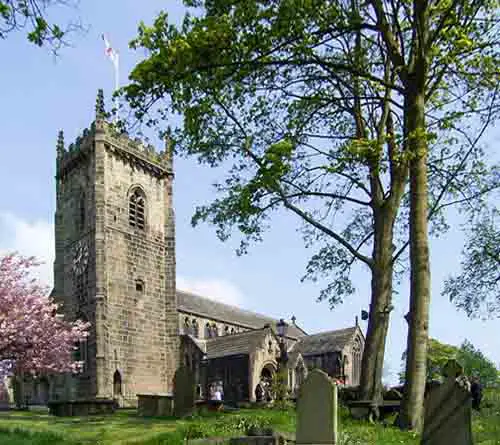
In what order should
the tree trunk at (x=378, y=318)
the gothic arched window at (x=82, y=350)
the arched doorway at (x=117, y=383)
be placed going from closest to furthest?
the tree trunk at (x=378, y=318) → the arched doorway at (x=117, y=383) → the gothic arched window at (x=82, y=350)

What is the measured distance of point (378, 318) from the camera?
15.5 meters

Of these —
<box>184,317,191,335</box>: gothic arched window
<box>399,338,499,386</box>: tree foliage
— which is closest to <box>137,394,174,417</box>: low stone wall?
<box>184,317,191,335</box>: gothic arched window

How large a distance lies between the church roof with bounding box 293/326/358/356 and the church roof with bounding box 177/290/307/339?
11.0 ft

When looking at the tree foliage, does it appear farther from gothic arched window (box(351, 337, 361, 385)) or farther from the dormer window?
the dormer window

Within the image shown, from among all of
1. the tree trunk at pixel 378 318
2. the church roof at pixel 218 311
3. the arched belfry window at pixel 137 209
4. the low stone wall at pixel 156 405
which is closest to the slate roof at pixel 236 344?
the church roof at pixel 218 311

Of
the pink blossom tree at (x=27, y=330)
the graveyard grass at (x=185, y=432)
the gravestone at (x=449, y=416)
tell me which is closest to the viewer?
the gravestone at (x=449, y=416)

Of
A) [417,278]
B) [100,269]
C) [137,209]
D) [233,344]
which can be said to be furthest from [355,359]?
[417,278]

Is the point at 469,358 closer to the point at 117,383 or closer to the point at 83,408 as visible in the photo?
the point at 117,383

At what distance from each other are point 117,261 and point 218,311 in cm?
2301

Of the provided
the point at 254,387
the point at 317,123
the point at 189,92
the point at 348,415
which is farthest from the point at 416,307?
the point at 254,387

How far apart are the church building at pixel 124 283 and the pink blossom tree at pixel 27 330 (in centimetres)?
370

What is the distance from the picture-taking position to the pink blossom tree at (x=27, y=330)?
86.7 ft

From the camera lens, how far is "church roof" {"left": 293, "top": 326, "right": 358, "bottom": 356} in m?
58.4

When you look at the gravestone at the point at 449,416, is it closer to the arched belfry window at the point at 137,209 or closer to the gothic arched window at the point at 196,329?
the arched belfry window at the point at 137,209
